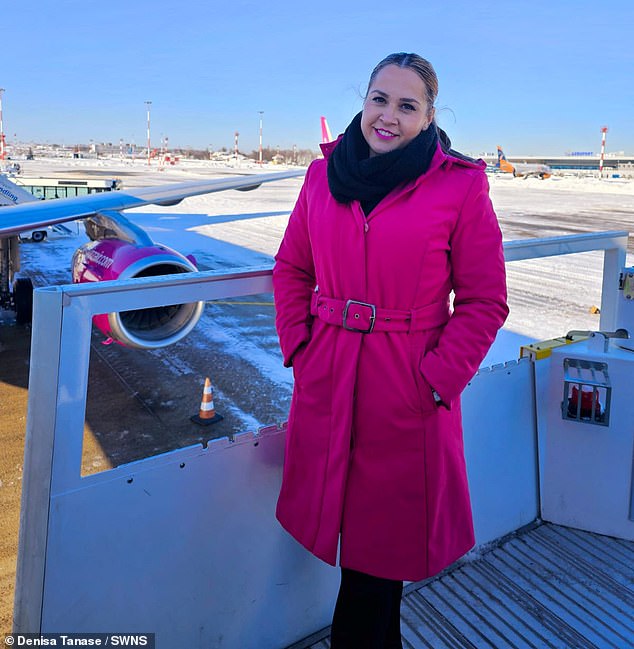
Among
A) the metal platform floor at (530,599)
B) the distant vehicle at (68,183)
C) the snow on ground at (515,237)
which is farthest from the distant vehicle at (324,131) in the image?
the metal platform floor at (530,599)

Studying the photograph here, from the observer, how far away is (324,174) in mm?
2059

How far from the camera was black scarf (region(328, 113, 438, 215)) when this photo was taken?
182cm

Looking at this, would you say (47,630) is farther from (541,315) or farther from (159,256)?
(541,315)

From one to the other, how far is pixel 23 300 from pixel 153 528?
7236mm

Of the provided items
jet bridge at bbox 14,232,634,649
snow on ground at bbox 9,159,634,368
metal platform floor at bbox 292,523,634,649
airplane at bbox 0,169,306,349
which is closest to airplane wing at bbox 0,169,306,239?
airplane at bbox 0,169,306,349

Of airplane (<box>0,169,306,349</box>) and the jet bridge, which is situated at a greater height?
airplane (<box>0,169,306,349</box>)

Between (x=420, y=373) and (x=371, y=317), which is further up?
(x=371, y=317)

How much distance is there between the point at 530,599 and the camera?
275 centimetres

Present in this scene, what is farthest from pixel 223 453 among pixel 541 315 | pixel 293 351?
pixel 541 315

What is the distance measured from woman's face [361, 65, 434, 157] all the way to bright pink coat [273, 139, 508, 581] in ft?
0.47

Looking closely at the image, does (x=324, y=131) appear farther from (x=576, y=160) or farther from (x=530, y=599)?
(x=576, y=160)

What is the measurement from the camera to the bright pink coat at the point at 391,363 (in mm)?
1847

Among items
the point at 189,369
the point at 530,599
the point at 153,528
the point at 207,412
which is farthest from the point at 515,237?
the point at 153,528

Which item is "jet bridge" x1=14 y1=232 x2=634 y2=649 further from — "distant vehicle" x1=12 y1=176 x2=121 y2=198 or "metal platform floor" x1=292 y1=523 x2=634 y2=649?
"distant vehicle" x1=12 y1=176 x2=121 y2=198
